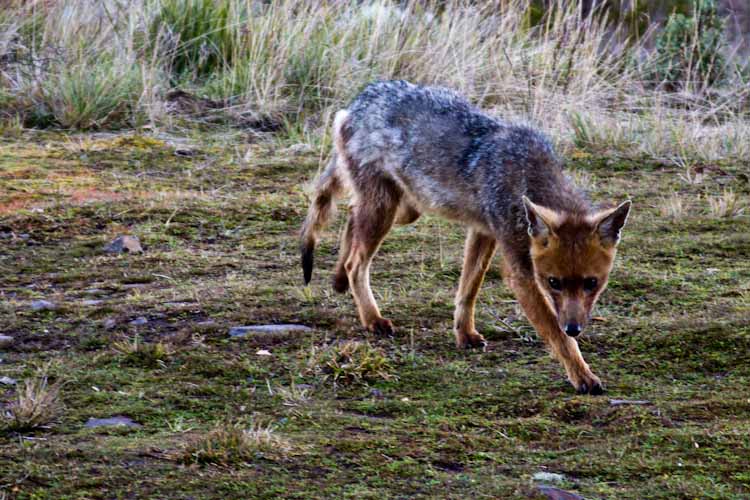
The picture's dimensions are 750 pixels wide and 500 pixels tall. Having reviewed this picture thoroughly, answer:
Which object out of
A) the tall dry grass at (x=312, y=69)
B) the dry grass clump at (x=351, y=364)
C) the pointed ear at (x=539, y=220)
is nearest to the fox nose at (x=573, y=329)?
the pointed ear at (x=539, y=220)

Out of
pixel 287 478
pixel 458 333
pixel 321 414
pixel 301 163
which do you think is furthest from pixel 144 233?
pixel 287 478

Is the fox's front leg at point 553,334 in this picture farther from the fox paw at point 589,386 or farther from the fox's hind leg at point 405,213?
the fox's hind leg at point 405,213

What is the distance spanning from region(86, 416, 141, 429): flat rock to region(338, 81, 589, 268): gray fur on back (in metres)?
1.79

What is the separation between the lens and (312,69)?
9773 mm

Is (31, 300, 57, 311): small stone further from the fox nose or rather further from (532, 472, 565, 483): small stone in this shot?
(532, 472, 565, 483): small stone

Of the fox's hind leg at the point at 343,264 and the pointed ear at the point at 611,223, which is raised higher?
the pointed ear at the point at 611,223

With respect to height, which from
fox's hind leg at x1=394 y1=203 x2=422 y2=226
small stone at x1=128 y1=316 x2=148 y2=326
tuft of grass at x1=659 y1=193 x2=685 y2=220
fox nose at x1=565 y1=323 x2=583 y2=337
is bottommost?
small stone at x1=128 y1=316 x2=148 y2=326

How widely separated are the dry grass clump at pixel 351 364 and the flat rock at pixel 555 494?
1.27m

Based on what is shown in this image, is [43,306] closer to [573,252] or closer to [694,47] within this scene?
[573,252]

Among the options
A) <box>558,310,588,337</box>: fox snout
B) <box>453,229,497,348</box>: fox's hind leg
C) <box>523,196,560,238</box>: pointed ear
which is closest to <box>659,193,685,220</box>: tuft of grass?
<box>453,229,497,348</box>: fox's hind leg

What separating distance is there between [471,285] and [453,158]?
0.63 metres

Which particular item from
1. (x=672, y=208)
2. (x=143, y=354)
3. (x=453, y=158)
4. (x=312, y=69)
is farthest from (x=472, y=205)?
(x=312, y=69)

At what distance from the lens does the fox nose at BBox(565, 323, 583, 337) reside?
13.6 feet

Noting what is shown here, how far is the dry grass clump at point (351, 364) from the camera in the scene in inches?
168
